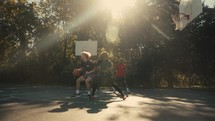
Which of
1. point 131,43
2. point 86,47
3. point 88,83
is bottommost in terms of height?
point 88,83

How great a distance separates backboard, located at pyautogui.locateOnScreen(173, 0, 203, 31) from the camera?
13.2 m

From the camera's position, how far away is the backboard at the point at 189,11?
A: 1321cm

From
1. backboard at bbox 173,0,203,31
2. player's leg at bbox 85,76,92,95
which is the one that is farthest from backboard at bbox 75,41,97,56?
player's leg at bbox 85,76,92,95

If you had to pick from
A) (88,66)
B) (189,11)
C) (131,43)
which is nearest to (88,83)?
(88,66)

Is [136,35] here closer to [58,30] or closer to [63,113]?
[58,30]

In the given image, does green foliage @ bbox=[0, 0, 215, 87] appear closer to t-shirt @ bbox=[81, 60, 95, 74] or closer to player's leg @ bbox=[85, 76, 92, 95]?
t-shirt @ bbox=[81, 60, 95, 74]

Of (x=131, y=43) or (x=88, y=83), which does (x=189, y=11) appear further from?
(x=131, y=43)

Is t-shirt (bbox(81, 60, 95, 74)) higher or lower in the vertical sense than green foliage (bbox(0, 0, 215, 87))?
lower

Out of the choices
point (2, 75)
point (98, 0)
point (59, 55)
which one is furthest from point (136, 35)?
point (2, 75)

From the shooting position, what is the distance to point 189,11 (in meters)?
14.7

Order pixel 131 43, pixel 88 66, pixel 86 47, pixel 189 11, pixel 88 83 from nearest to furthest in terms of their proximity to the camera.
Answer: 1. pixel 189 11
2. pixel 88 83
3. pixel 88 66
4. pixel 86 47
5. pixel 131 43

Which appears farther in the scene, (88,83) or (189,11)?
(88,83)

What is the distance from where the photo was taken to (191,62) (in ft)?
130

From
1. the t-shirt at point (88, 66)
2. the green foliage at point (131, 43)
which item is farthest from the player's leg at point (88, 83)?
the green foliage at point (131, 43)
